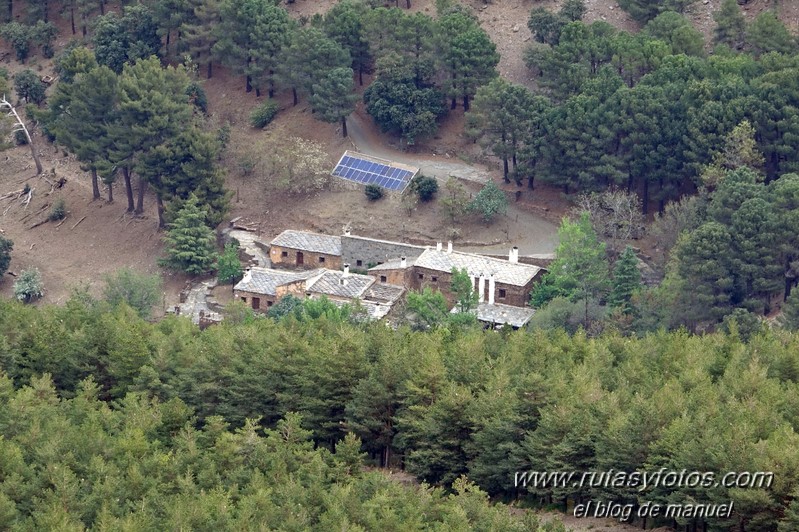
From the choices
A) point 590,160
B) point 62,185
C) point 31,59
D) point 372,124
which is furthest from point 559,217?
point 31,59

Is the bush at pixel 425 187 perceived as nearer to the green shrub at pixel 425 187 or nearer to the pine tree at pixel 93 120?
the green shrub at pixel 425 187

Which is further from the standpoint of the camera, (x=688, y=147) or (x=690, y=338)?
(x=688, y=147)

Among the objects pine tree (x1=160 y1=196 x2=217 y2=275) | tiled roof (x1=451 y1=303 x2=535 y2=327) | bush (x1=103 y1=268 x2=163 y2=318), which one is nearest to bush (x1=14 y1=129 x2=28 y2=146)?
pine tree (x1=160 y1=196 x2=217 y2=275)

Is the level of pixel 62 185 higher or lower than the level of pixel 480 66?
lower

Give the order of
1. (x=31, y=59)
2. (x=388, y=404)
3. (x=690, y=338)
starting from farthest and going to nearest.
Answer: (x=31, y=59)
(x=690, y=338)
(x=388, y=404)

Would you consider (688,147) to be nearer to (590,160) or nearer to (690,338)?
(590,160)

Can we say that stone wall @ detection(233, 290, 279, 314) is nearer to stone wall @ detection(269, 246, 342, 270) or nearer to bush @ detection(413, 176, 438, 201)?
stone wall @ detection(269, 246, 342, 270)

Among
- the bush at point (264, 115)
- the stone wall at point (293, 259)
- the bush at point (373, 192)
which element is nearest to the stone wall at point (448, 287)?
the stone wall at point (293, 259)

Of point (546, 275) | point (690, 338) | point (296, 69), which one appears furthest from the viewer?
point (296, 69)
